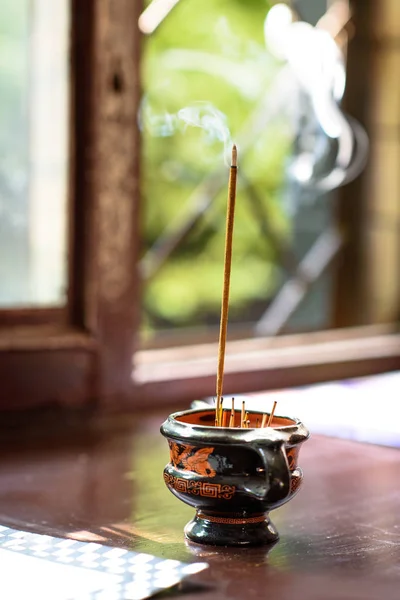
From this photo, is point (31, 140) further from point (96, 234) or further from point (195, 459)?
point (195, 459)

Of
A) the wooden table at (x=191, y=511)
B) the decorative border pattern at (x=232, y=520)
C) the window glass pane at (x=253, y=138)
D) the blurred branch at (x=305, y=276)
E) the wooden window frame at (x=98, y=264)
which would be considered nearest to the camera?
the wooden table at (x=191, y=511)

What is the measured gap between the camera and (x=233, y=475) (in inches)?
54.5

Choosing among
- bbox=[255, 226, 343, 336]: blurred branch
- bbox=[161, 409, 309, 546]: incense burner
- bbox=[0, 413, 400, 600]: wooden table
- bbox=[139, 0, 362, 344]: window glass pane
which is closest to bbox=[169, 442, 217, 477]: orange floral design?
bbox=[161, 409, 309, 546]: incense burner

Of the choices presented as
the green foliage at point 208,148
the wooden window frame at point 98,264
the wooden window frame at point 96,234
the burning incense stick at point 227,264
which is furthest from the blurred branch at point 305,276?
the burning incense stick at point 227,264

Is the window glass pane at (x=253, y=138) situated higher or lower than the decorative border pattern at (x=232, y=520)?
higher

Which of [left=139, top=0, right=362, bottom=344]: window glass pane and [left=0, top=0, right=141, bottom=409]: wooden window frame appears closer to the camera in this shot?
[left=0, top=0, right=141, bottom=409]: wooden window frame

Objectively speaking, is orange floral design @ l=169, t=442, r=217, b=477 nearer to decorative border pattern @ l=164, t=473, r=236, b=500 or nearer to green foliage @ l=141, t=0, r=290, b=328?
decorative border pattern @ l=164, t=473, r=236, b=500

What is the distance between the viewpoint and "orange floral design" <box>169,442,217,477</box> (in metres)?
1.39

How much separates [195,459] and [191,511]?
0.29 metres

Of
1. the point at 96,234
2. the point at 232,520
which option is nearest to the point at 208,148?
the point at 96,234

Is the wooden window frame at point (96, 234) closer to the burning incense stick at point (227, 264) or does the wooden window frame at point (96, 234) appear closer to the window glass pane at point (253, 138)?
the window glass pane at point (253, 138)

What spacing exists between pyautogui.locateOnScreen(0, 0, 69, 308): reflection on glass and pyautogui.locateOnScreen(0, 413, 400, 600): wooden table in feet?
1.31

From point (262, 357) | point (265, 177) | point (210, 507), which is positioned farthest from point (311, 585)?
point (265, 177)

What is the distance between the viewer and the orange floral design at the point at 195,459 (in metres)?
1.39
